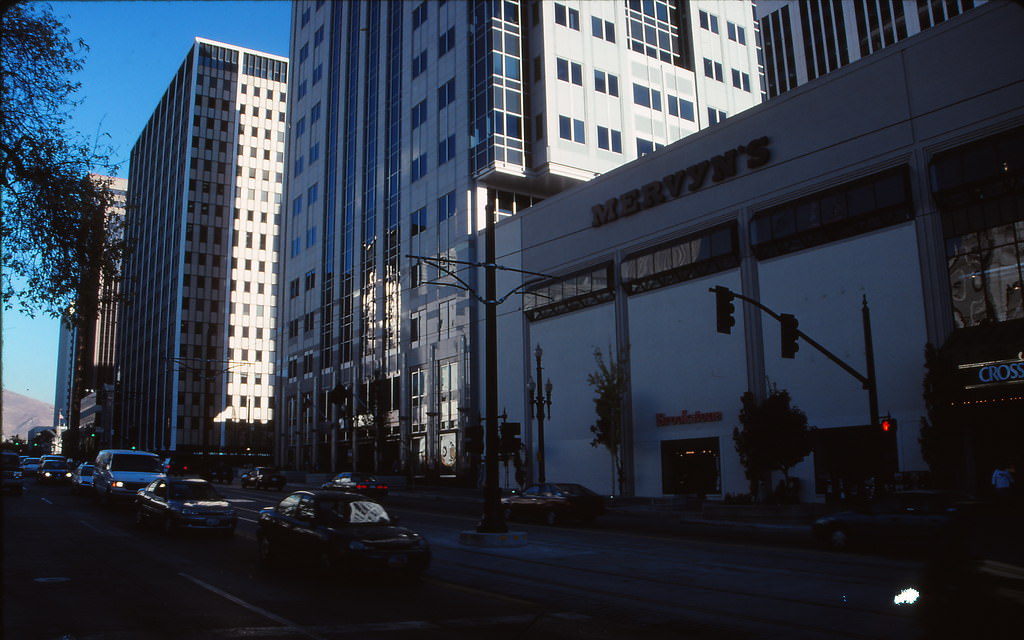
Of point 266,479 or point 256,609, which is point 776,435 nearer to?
point 256,609

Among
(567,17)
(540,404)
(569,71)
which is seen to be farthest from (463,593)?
(567,17)

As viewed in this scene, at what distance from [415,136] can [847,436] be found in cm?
4237

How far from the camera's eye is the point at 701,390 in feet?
120

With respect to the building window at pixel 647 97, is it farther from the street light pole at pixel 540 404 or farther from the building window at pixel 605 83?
the street light pole at pixel 540 404

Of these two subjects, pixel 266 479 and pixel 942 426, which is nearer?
pixel 942 426

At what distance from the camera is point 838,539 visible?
18.4 meters

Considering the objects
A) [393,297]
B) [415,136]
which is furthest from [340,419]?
[415,136]

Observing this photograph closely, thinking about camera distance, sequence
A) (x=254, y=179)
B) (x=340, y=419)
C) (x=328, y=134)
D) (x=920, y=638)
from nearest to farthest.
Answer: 1. (x=920, y=638)
2. (x=340, y=419)
3. (x=328, y=134)
4. (x=254, y=179)

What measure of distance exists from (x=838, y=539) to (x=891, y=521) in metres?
1.37

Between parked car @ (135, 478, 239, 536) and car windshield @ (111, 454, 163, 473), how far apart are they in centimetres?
739

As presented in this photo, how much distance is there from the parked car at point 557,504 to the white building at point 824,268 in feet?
31.5

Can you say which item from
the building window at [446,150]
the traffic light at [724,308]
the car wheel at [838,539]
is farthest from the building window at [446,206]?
the car wheel at [838,539]

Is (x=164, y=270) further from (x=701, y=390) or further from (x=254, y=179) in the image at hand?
(x=701, y=390)

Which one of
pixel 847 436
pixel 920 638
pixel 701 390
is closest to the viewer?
pixel 920 638
